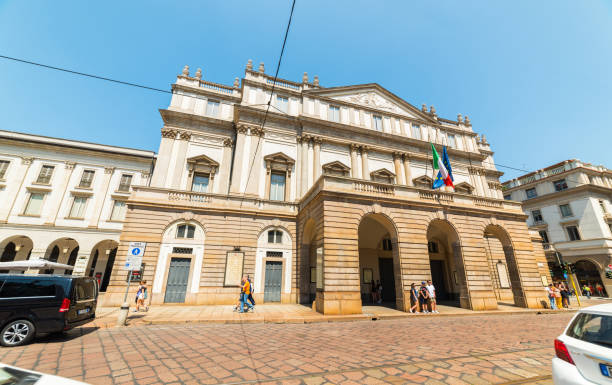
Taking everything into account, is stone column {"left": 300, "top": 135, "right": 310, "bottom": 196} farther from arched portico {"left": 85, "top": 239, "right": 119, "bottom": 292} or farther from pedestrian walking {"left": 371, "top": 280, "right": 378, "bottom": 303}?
arched portico {"left": 85, "top": 239, "right": 119, "bottom": 292}

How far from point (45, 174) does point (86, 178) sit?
3.42 m

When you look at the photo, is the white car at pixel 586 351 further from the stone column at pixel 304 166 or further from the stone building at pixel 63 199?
the stone building at pixel 63 199

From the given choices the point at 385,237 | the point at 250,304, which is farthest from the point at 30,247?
the point at 385,237

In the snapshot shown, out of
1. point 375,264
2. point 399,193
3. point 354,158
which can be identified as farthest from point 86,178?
point 399,193

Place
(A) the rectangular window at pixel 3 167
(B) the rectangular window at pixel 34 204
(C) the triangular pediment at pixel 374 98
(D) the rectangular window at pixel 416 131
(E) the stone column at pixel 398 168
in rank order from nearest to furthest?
(E) the stone column at pixel 398 168 < (B) the rectangular window at pixel 34 204 < (A) the rectangular window at pixel 3 167 < (C) the triangular pediment at pixel 374 98 < (D) the rectangular window at pixel 416 131

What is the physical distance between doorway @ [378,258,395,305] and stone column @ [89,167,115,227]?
2662 cm

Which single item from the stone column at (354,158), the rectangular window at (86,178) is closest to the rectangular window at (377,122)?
the stone column at (354,158)

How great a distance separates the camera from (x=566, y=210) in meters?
33.2

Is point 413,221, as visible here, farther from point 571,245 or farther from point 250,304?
point 571,245

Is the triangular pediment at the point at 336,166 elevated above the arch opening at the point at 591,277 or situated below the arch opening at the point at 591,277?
above

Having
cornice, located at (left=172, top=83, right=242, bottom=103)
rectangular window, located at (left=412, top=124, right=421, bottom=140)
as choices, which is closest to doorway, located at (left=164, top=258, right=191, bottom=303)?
cornice, located at (left=172, top=83, right=242, bottom=103)

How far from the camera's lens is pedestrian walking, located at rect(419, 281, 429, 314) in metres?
13.1

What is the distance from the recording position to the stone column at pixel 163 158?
1866 cm

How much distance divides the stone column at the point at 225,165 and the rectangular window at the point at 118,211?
12921 millimetres
